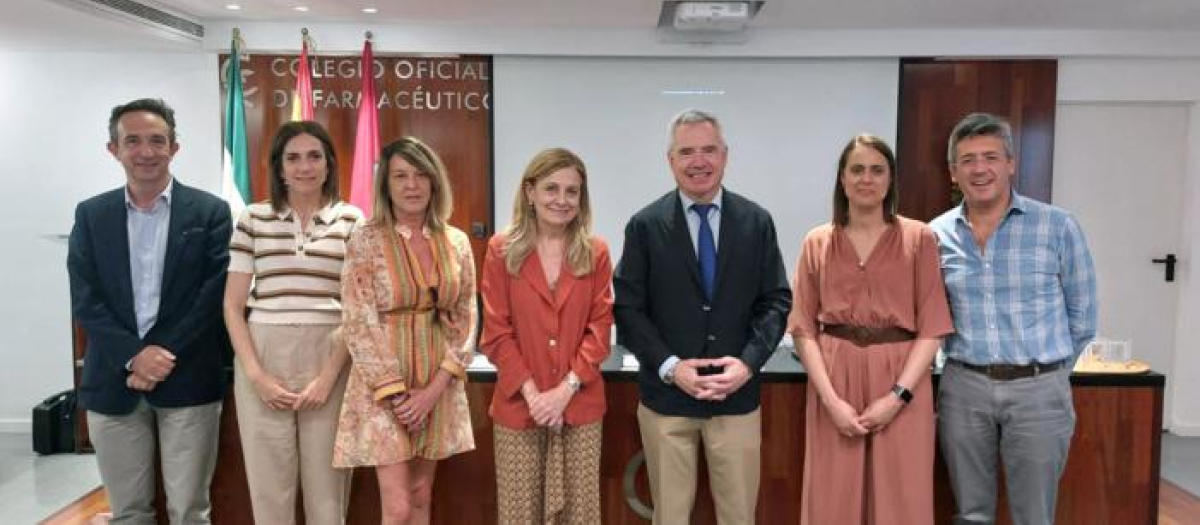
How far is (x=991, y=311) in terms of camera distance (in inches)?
93.3

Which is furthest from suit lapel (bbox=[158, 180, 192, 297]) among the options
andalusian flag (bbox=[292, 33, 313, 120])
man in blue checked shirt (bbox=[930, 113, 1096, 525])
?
andalusian flag (bbox=[292, 33, 313, 120])

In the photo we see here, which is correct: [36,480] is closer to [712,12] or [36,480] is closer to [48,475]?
[48,475]

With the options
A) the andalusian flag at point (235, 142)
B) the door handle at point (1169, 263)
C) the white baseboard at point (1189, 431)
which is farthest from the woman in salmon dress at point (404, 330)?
the white baseboard at point (1189, 431)

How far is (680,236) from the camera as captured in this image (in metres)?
2.30

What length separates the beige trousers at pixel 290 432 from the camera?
93.0 inches

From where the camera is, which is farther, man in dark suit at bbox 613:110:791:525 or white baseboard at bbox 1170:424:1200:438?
white baseboard at bbox 1170:424:1200:438

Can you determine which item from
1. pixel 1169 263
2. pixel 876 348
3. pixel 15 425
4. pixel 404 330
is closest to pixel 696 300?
pixel 876 348

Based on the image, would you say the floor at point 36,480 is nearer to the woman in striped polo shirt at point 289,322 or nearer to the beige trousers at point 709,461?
the woman in striped polo shirt at point 289,322

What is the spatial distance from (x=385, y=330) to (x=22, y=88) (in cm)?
459

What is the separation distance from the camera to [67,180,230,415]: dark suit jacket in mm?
2461

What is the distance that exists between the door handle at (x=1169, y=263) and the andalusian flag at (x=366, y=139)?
214 inches

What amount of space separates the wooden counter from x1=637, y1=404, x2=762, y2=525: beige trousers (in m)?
0.49

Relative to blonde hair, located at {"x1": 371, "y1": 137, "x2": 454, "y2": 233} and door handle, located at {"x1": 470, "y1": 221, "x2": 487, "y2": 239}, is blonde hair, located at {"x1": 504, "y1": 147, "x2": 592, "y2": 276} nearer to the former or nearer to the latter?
blonde hair, located at {"x1": 371, "y1": 137, "x2": 454, "y2": 233}

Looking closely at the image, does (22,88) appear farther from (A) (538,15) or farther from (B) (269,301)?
(B) (269,301)
